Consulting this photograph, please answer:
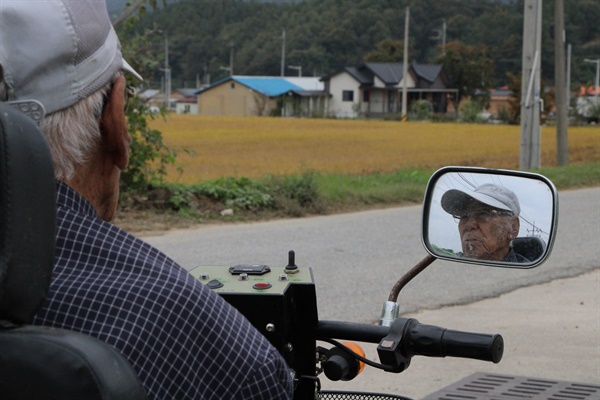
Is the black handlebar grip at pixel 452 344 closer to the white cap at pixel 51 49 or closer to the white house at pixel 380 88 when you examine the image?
the white cap at pixel 51 49

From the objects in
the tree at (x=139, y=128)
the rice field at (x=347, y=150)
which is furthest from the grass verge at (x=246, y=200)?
the rice field at (x=347, y=150)

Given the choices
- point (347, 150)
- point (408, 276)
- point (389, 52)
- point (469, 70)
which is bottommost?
point (347, 150)

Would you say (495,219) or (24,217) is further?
(495,219)

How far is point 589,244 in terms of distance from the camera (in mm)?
10844

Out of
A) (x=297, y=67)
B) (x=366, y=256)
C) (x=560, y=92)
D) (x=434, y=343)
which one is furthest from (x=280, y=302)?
(x=297, y=67)

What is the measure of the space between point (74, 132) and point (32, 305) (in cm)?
34

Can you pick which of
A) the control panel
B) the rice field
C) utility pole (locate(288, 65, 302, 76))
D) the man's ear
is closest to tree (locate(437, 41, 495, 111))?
utility pole (locate(288, 65, 302, 76))

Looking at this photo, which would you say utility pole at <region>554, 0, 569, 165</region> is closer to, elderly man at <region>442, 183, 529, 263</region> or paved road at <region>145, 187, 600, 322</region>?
paved road at <region>145, 187, 600, 322</region>

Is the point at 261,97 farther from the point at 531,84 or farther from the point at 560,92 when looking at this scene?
the point at 531,84

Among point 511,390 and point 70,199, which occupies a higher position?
point 70,199

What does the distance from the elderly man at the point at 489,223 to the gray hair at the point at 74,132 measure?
80 centimetres

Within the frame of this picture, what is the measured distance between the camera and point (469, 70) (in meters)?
81.9

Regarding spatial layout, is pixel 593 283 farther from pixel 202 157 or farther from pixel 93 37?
pixel 202 157

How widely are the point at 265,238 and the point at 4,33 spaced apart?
32.1 ft
